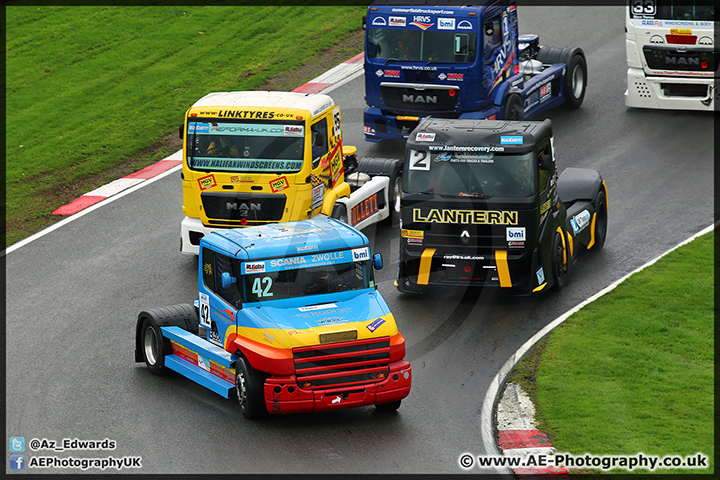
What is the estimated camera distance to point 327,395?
12.5m

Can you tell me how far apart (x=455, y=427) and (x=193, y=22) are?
21.2 m

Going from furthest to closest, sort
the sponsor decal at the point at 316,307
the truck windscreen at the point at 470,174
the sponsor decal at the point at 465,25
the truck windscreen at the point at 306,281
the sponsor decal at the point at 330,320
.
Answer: the sponsor decal at the point at 465,25
the truck windscreen at the point at 470,174
the truck windscreen at the point at 306,281
the sponsor decal at the point at 316,307
the sponsor decal at the point at 330,320

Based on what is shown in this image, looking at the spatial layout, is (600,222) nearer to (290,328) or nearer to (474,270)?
(474,270)

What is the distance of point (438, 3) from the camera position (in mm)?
22438

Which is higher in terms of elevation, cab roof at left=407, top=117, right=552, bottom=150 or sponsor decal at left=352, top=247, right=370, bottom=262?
cab roof at left=407, top=117, right=552, bottom=150

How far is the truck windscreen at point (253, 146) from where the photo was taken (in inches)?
703

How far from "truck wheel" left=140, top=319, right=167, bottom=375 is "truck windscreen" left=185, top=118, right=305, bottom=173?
4.21 meters

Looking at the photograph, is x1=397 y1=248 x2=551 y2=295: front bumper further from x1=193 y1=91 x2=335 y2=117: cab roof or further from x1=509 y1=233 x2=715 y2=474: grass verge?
x1=193 y1=91 x2=335 y2=117: cab roof

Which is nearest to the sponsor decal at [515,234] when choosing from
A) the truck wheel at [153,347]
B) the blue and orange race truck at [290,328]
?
the blue and orange race truck at [290,328]

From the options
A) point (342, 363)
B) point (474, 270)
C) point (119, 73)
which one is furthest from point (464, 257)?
point (119, 73)

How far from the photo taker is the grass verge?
40.8 ft

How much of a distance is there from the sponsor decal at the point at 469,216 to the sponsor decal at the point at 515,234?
10 centimetres

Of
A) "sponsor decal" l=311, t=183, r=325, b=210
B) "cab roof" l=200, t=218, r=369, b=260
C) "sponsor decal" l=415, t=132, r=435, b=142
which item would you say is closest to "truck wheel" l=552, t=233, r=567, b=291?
"sponsor decal" l=415, t=132, r=435, b=142

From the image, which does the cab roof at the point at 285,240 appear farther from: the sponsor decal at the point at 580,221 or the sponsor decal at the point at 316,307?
the sponsor decal at the point at 580,221
